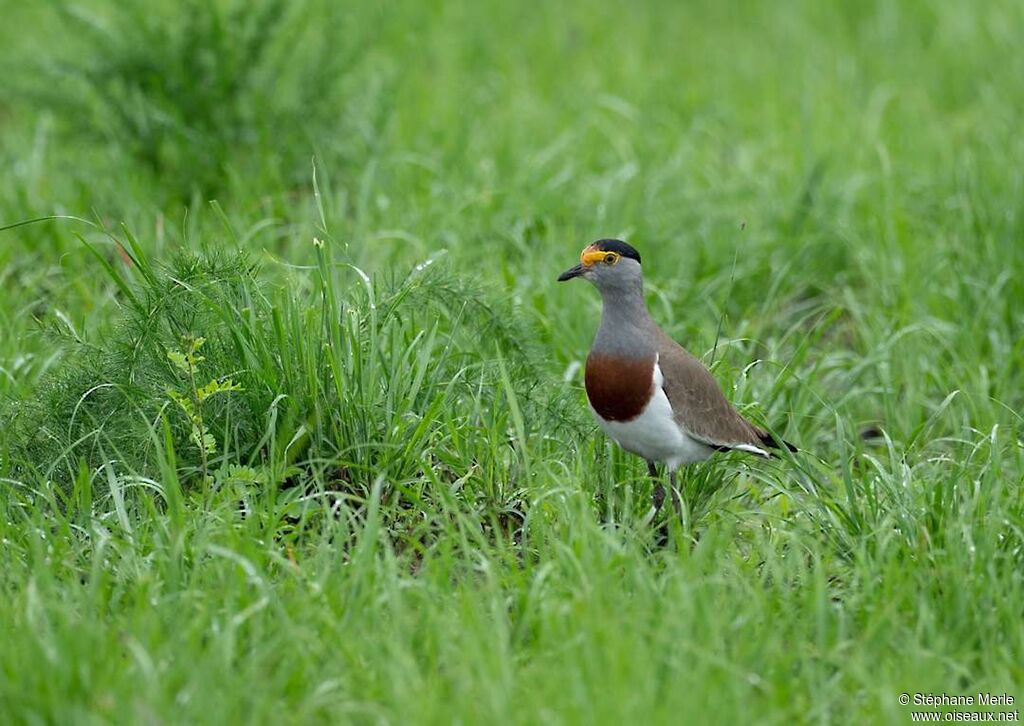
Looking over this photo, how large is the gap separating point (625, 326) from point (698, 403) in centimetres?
28

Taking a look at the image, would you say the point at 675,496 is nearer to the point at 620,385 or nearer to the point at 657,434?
the point at 657,434

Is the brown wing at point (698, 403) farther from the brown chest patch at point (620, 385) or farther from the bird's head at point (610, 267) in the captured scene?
the bird's head at point (610, 267)

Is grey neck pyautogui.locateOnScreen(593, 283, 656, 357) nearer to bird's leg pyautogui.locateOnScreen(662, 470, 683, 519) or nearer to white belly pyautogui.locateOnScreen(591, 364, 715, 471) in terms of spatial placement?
white belly pyautogui.locateOnScreen(591, 364, 715, 471)

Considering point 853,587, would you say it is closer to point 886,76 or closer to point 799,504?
point 799,504

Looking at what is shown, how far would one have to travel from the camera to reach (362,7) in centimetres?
821

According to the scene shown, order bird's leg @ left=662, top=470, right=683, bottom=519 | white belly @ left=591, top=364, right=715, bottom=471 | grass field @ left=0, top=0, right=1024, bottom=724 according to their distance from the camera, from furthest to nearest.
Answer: bird's leg @ left=662, top=470, right=683, bottom=519, white belly @ left=591, top=364, right=715, bottom=471, grass field @ left=0, top=0, right=1024, bottom=724

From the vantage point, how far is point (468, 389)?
166 inches

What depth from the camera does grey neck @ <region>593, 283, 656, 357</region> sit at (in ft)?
12.7

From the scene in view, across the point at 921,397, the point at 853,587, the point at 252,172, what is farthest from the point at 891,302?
the point at 252,172

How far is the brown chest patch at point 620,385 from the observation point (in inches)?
149

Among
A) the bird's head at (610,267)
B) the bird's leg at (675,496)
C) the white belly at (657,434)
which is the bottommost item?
the bird's leg at (675,496)

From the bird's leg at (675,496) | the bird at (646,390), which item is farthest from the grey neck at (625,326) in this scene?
the bird's leg at (675,496)

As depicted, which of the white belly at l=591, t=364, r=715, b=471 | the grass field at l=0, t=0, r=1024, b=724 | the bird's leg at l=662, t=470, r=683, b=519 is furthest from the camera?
the bird's leg at l=662, t=470, r=683, b=519

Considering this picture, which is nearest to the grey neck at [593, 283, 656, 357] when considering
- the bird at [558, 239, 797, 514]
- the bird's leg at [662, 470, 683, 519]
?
the bird at [558, 239, 797, 514]
